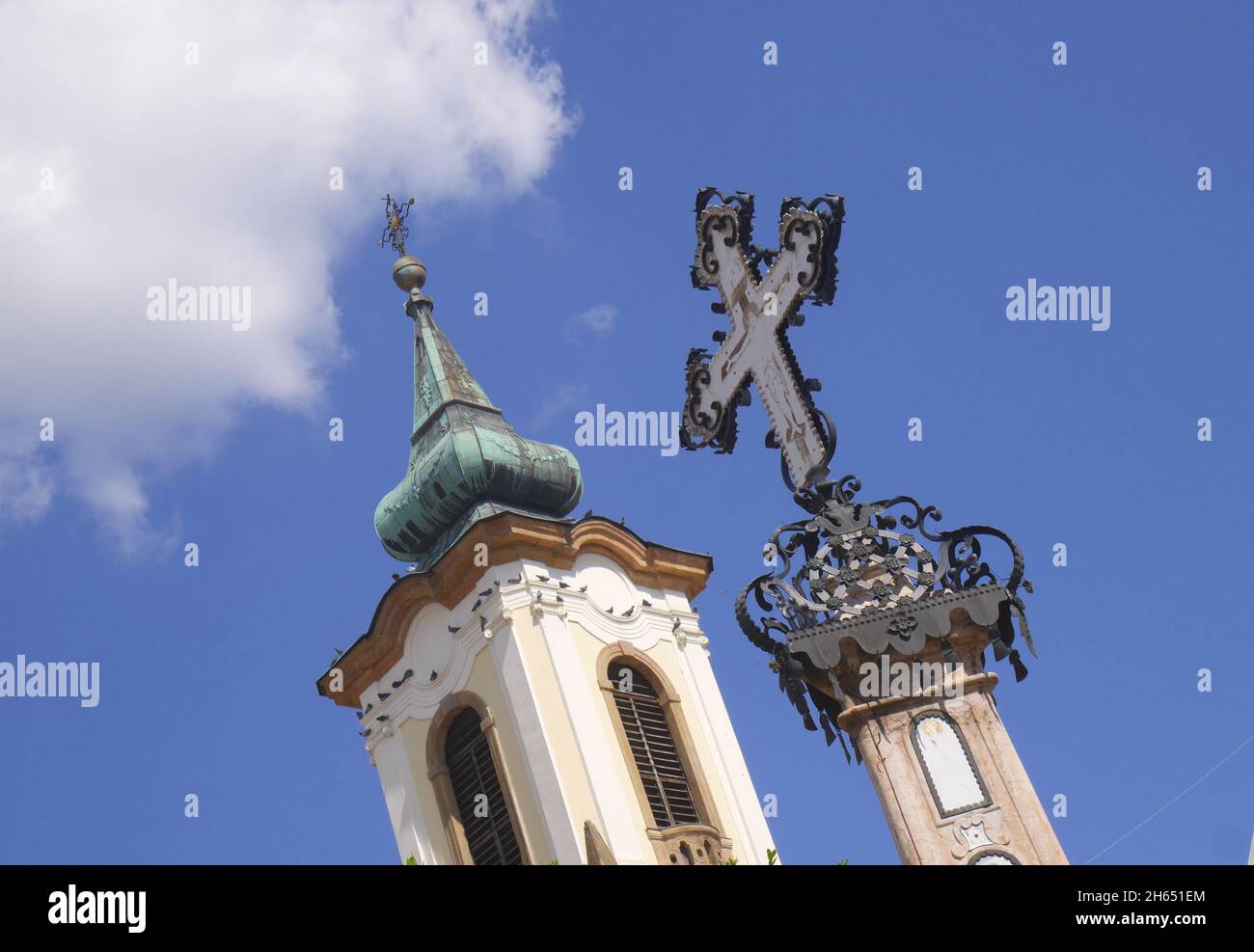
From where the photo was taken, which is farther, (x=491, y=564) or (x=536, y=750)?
(x=491, y=564)

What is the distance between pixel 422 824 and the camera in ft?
105

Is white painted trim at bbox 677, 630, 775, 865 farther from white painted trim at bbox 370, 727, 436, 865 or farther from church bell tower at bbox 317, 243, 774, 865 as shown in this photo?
white painted trim at bbox 370, 727, 436, 865

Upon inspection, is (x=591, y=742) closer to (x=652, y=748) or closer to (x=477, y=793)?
(x=652, y=748)

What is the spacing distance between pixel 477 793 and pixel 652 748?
2820mm

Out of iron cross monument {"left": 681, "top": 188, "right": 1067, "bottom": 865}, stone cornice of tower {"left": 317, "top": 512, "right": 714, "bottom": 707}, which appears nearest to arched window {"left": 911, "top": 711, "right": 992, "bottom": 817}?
iron cross monument {"left": 681, "top": 188, "right": 1067, "bottom": 865}

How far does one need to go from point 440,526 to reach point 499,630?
4170 millimetres

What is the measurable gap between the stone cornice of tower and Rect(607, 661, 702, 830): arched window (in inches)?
80.9

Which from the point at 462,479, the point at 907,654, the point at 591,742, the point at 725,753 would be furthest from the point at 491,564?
the point at 907,654

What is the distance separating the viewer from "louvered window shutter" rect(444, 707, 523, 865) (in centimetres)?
3064

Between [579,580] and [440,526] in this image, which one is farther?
[440,526]

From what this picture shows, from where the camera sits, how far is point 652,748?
31922 mm

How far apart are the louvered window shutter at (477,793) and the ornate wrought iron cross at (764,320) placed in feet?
63.2
